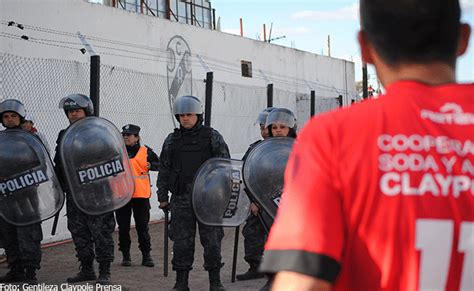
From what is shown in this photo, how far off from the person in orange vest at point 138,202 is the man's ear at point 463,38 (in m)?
7.31

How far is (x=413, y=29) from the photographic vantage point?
1.46 metres

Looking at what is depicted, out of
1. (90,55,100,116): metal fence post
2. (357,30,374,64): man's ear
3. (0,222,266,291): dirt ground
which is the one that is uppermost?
(90,55,100,116): metal fence post

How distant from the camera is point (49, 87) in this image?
10.6m

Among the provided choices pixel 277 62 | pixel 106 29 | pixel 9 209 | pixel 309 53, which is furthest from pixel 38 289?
pixel 309 53

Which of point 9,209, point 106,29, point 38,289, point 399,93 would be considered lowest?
point 38,289

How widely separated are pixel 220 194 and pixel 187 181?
34 cm

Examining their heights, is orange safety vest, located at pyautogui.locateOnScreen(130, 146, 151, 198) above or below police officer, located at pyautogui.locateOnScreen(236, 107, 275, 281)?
above

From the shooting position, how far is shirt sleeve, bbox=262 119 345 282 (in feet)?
4.45

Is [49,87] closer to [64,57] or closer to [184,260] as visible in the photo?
[64,57]

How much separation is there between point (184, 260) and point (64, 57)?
5.18 meters

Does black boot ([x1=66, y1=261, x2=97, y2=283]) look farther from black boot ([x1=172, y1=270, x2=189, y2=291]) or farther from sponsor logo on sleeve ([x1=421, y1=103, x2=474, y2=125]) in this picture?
sponsor logo on sleeve ([x1=421, y1=103, x2=474, y2=125])

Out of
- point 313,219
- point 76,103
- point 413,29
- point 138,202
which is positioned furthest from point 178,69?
point 313,219

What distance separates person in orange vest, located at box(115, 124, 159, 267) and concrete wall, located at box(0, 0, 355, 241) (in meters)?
1.92

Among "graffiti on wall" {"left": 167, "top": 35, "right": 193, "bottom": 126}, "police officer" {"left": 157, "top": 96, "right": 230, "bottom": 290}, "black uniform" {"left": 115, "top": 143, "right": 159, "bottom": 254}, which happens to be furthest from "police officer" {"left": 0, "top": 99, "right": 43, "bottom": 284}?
"graffiti on wall" {"left": 167, "top": 35, "right": 193, "bottom": 126}
